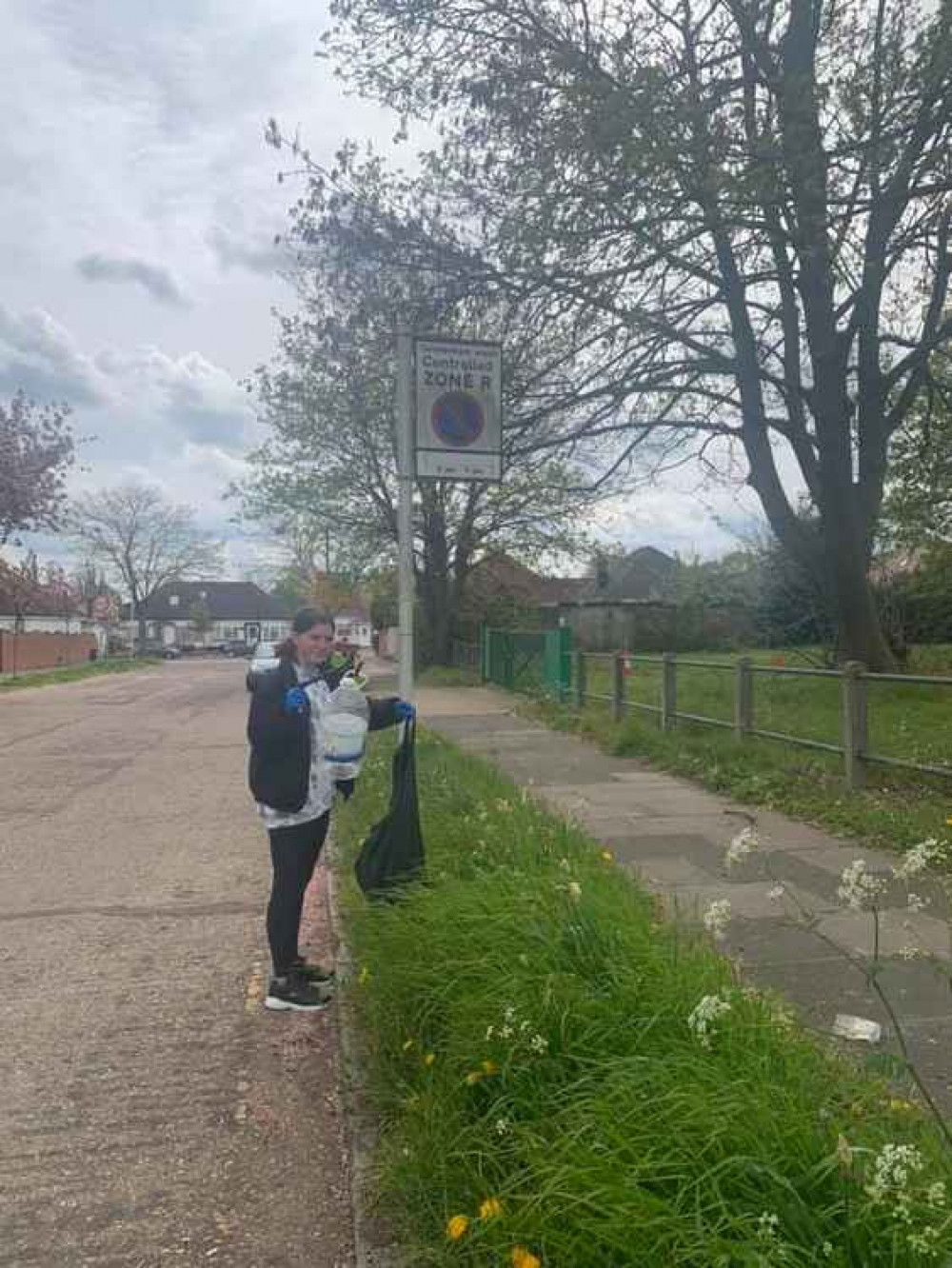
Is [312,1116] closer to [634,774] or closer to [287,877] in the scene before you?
[287,877]

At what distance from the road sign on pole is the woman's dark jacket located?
1422mm

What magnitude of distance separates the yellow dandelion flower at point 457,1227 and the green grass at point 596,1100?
0.03 metres

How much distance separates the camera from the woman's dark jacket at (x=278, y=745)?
4.40 m

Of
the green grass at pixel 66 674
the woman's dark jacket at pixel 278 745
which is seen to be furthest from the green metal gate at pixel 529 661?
the green grass at pixel 66 674

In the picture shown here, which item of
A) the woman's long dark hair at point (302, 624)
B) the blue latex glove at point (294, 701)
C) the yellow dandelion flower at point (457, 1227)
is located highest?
the woman's long dark hair at point (302, 624)

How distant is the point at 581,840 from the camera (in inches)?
226

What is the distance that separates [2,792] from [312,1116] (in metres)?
8.61

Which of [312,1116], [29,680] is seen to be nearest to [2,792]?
[312,1116]

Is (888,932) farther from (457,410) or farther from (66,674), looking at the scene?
(66,674)

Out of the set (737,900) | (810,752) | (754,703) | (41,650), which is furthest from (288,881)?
(41,650)

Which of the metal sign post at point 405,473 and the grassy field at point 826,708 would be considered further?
the grassy field at point 826,708

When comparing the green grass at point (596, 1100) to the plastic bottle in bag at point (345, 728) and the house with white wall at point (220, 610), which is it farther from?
the house with white wall at point (220, 610)

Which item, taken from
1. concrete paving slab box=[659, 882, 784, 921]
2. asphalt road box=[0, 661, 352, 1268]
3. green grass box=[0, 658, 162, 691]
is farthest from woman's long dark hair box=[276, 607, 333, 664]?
green grass box=[0, 658, 162, 691]

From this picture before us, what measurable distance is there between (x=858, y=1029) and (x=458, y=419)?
10.7 ft
